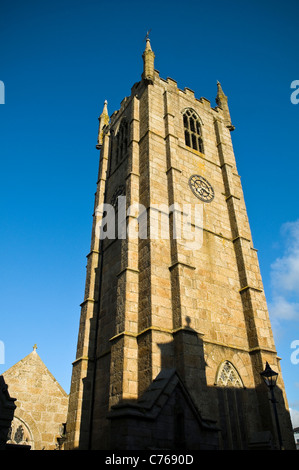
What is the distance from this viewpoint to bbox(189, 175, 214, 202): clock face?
19.8 meters

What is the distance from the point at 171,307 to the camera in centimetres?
1420

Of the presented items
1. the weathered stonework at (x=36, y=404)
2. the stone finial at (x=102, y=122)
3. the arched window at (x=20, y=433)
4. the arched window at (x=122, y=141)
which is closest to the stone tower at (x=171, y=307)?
the arched window at (x=122, y=141)

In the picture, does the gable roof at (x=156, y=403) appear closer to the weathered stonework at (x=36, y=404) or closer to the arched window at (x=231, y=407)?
the arched window at (x=231, y=407)

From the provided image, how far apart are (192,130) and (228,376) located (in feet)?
53.9

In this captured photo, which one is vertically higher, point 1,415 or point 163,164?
point 163,164

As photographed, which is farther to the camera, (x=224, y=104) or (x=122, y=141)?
(x=224, y=104)

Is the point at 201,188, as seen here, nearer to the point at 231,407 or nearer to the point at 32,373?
the point at 231,407

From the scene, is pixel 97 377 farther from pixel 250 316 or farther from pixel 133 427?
pixel 133 427

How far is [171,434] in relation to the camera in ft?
25.6

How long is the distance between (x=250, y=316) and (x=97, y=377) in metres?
7.82

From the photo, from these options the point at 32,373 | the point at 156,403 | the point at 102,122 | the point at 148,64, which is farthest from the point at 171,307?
the point at 102,122

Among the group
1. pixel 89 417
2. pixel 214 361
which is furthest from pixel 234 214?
pixel 89 417

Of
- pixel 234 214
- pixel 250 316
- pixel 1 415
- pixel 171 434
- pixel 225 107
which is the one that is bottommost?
pixel 171 434

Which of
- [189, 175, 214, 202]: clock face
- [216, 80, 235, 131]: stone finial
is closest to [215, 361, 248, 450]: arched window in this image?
[189, 175, 214, 202]: clock face
